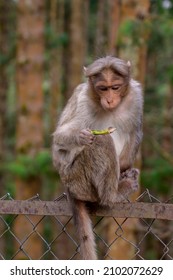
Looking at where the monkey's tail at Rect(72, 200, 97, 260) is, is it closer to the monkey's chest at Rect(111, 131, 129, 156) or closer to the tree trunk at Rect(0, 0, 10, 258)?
the monkey's chest at Rect(111, 131, 129, 156)

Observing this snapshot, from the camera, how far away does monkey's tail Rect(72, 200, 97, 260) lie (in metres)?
4.02

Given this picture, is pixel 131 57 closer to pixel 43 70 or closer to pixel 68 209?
pixel 43 70

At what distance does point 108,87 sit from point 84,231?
1.19 m

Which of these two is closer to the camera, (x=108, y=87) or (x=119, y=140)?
(x=108, y=87)

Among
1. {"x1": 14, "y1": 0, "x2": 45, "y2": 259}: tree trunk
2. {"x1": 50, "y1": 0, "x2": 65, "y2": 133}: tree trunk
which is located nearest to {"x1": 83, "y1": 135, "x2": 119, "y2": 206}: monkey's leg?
{"x1": 14, "y1": 0, "x2": 45, "y2": 259}: tree trunk

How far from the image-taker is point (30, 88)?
36.8 ft

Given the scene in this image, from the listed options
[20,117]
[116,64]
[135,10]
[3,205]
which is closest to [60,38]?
[20,117]

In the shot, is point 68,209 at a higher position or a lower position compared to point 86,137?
lower

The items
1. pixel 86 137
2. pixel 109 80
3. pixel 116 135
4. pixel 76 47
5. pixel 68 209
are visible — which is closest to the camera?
pixel 68 209

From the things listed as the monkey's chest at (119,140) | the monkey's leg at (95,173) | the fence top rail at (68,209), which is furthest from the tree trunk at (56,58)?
the fence top rail at (68,209)

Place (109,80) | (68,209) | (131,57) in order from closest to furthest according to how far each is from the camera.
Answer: (68,209) < (109,80) < (131,57)

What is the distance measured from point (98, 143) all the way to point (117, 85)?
1.70 ft

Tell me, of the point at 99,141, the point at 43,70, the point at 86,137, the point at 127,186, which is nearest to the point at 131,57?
the point at 43,70
